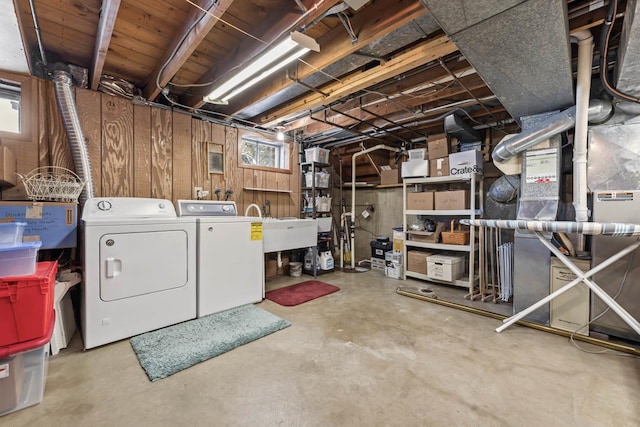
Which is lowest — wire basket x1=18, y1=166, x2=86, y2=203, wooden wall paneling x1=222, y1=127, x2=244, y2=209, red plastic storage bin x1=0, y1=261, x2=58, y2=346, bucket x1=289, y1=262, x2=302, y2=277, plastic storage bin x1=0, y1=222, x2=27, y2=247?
bucket x1=289, y1=262, x2=302, y2=277

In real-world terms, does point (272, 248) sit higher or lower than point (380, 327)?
higher

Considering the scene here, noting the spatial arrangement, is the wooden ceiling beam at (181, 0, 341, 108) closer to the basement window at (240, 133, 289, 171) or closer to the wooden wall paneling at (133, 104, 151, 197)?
the wooden wall paneling at (133, 104, 151, 197)

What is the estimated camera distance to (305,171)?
4.93 metres

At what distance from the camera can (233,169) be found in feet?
12.8

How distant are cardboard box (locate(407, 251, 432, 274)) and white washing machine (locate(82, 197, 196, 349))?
311 cm

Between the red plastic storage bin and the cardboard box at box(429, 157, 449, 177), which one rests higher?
the cardboard box at box(429, 157, 449, 177)

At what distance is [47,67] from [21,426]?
9.84 feet

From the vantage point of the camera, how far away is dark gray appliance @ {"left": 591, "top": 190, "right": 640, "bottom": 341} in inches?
85.9

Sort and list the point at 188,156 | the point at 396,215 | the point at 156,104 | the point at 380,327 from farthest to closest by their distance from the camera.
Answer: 1. the point at 396,215
2. the point at 188,156
3. the point at 156,104
4. the point at 380,327

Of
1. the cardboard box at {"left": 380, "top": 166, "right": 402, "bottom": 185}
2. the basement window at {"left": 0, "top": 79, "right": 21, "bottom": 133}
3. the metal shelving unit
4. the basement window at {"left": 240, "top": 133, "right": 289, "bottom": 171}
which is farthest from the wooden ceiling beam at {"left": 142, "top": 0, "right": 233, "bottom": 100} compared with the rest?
the cardboard box at {"left": 380, "top": 166, "right": 402, "bottom": 185}

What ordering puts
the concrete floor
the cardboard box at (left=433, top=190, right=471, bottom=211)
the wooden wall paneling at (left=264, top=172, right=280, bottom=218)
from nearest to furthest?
the concrete floor < the cardboard box at (left=433, top=190, right=471, bottom=211) < the wooden wall paneling at (left=264, top=172, right=280, bottom=218)

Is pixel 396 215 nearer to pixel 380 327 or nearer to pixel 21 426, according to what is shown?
pixel 380 327

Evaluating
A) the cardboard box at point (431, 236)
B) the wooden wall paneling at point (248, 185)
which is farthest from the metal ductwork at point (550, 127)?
the wooden wall paneling at point (248, 185)

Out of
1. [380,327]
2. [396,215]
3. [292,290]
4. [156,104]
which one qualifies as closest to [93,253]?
[156,104]
